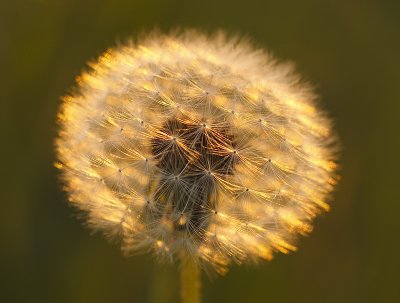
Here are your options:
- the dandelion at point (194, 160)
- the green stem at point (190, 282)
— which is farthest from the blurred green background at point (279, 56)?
the dandelion at point (194, 160)

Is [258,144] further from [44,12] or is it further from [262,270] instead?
[44,12]

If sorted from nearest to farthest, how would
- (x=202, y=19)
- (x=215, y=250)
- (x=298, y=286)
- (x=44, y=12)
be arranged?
(x=215, y=250) < (x=298, y=286) < (x=44, y=12) < (x=202, y=19)

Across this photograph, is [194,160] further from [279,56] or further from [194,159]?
[279,56]

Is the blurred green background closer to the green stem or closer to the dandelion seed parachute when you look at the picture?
the green stem

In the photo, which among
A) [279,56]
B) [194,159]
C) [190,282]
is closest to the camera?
[194,159]

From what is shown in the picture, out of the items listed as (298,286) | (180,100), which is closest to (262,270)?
(298,286)

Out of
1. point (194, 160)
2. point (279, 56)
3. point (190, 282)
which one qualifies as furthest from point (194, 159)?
point (279, 56)

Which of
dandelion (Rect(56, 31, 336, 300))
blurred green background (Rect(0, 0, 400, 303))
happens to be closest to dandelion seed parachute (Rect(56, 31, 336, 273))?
dandelion (Rect(56, 31, 336, 300))

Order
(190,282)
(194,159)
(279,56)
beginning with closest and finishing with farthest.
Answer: (194,159)
(190,282)
(279,56)
